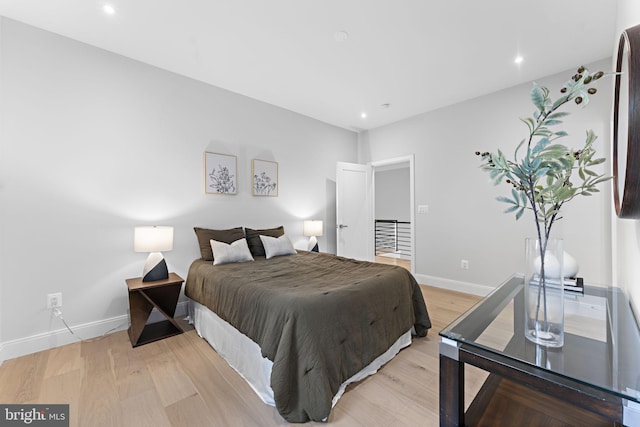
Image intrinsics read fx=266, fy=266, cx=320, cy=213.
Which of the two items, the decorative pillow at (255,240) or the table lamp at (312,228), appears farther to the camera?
the table lamp at (312,228)

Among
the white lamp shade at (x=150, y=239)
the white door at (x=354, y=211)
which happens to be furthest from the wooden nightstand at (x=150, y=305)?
the white door at (x=354, y=211)

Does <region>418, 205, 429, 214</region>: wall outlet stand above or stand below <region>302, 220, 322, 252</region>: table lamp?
above

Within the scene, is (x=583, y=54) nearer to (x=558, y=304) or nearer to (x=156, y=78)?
(x=558, y=304)

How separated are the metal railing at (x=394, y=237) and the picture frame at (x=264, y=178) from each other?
4.37 m

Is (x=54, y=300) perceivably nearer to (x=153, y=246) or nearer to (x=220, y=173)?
(x=153, y=246)

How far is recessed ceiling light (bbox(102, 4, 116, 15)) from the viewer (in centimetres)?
206

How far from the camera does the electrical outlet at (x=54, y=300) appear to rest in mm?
2312

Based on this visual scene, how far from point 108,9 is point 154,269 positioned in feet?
7.18

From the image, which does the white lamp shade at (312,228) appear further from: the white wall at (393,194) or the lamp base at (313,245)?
the white wall at (393,194)

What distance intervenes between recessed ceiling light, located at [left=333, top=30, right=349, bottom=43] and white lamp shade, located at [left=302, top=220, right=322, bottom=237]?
243 cm

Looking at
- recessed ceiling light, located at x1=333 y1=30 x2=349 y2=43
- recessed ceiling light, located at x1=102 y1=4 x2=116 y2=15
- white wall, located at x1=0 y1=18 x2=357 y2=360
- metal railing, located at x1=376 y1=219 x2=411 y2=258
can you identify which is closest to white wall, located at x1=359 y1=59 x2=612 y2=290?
recessed ceiling light, located at x1=333 y1=30 x2=349 y2=43

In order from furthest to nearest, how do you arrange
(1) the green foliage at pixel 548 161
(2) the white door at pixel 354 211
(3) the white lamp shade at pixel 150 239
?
(2) the white door at pixel 354 211
(3) the white lamp shade at pixel 150 239
(1) the green foliage at pixel 548 161

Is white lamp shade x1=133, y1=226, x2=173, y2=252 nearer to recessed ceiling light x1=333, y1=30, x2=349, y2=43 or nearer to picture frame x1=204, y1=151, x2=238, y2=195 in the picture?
picture frame x1=204, y1=151, x2=238, y2=195

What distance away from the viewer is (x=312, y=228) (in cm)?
410
